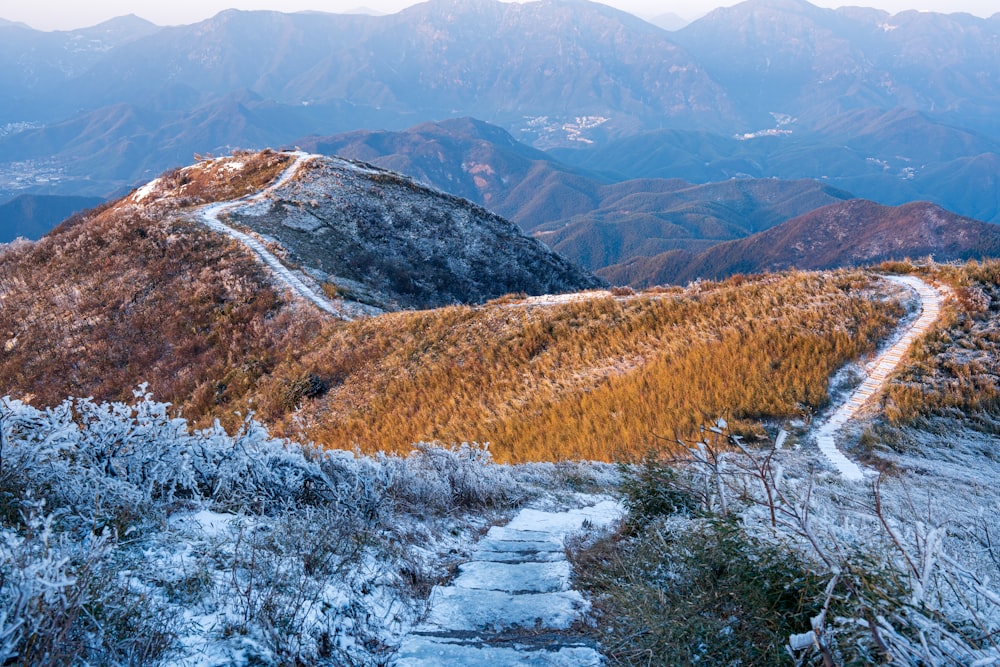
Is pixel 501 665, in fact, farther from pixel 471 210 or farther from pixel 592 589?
pixel 471 210

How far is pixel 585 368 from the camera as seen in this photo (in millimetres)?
13336

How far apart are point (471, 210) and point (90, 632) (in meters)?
37.8

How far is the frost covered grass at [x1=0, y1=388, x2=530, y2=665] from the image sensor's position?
2.64 m

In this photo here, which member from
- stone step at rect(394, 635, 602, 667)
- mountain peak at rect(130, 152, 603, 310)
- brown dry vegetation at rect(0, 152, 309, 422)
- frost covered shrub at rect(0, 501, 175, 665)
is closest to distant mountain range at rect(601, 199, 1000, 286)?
mountain peak at rect(130, 152, 603, 310)

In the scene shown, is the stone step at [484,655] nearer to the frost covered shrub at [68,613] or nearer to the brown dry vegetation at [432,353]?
the frost covered shrub at [68,613]

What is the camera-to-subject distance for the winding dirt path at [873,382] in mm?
8133

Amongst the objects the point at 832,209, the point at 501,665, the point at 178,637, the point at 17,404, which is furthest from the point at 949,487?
the point at 832,209

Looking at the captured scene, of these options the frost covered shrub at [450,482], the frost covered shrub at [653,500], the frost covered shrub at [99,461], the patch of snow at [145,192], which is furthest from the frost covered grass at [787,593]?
the patch of snow at [145,192]

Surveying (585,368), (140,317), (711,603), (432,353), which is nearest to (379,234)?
(140,317)

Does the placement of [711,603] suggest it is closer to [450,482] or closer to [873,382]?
[450,482]

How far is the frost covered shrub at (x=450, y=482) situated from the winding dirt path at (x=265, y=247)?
1365cm

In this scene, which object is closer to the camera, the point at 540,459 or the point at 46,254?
the point at 540,459

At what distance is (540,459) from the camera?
33.3 ft

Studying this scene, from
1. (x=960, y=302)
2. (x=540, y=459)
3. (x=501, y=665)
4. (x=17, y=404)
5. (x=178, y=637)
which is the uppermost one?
(x=17, y=404)
